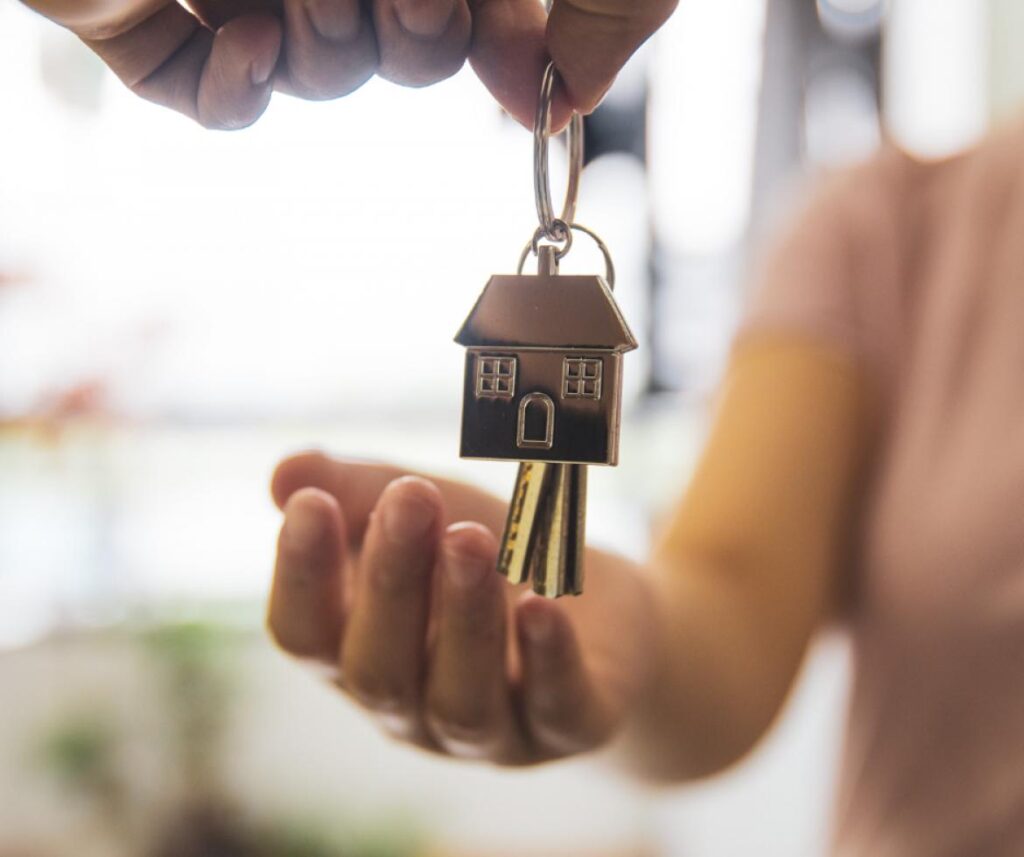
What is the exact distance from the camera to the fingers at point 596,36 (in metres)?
0.35

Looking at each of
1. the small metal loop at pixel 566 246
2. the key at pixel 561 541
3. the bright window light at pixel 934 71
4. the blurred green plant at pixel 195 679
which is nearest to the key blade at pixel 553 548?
the key at pixel 561 541

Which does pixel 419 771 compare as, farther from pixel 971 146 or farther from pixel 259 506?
pixel 971 146

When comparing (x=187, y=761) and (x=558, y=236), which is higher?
(x=558, y=236)

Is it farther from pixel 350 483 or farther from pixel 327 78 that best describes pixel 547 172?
pixel 350 483

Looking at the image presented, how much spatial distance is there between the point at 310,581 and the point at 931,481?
26.5 inches

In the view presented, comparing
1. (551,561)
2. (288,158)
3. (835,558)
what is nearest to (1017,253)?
(835,558)

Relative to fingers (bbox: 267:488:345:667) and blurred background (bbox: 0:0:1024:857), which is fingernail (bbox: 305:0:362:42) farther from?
blurred background (bbox: 0:0:1024:857)

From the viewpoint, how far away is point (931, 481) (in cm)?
93

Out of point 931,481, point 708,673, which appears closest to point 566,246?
point 708,673

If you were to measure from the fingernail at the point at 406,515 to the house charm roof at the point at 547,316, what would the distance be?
0.08 meters

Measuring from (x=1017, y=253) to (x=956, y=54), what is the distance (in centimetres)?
157

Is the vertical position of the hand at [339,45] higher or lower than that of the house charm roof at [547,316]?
higher

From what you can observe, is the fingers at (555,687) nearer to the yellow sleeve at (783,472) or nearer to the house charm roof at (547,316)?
the house charm roof at (547,316)

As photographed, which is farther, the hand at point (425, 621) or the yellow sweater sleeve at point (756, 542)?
the yellow sweater sleeve at point (756, 542)
